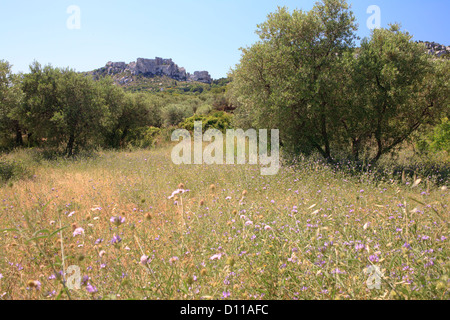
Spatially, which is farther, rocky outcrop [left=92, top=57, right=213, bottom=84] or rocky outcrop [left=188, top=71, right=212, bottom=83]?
rocky outcrop [left=188, top=71, right=212, bottom=83]

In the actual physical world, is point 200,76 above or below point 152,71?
below

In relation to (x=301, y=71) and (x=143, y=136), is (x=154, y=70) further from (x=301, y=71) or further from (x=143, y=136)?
(x=301, y=71)

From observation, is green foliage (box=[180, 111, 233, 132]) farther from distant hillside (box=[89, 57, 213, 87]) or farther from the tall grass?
distant hillside (box=[89, 57, 213, 87])

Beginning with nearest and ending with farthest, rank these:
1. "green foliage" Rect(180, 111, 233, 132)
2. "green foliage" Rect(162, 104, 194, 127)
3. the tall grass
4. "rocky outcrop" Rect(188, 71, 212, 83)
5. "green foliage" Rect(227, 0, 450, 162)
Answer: the tall grass → "green foliage" Rect(227, 0, 450, 162) → "green foliage" Rect(180, 111, 233, 132) → "green foliage" Rect(162, 104, 194, 127) → "rocky outcrop" Rect(188, 71, 212, 83)

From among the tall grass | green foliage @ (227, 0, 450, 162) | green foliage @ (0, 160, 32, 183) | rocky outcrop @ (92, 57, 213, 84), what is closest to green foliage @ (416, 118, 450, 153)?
green foliage @ (227, 0, 450, 162)

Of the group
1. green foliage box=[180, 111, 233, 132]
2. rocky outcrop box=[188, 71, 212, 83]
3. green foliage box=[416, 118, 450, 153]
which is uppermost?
rocky outcrop box=[188, 71, 212, 83]

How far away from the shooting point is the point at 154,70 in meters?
112

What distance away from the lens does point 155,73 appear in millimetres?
110500

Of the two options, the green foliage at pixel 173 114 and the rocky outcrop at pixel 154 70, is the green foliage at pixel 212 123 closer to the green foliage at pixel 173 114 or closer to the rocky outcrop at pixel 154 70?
the green foliage at pixel 173 114

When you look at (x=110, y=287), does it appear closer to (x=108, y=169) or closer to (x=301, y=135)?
(x=108, y=169)

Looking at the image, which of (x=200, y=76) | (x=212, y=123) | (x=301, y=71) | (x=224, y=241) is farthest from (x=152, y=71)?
(x=224, y=241)

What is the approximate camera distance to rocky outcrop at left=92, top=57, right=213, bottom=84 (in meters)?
108

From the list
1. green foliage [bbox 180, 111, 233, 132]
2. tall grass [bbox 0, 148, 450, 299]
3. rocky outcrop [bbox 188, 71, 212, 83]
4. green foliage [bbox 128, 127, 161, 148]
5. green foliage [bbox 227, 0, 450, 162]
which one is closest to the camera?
tall grass [bbox 0, 148, 450, 299]

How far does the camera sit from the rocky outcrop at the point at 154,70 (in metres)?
108
